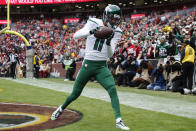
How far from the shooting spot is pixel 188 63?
10398 mm

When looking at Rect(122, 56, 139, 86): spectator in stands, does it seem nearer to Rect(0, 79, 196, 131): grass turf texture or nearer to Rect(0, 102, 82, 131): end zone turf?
Rect(0, 79, 196, 131): grass turf texture

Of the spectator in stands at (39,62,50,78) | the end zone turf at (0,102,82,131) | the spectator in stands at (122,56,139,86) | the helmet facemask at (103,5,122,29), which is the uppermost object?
the helmet facemask at (103,5,122,29)

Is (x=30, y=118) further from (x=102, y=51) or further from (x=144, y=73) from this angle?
(x=144, y=73)

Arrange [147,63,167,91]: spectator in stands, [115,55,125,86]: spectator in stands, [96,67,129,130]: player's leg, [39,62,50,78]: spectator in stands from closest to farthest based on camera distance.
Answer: [96,67,129,130]: player's leg, [147,63,167,91]: spectator in stands, [115,55,125,86]: spectator in stands, [39,62,50,78]: spectator in stands

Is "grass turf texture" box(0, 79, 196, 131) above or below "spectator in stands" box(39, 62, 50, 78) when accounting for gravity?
above

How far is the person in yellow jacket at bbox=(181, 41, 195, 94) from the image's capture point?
1038 centimetres

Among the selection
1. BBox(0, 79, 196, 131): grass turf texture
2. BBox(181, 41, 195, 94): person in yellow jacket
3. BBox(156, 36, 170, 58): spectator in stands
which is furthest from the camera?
BBox(156, 36, 170, 58): spectator in stands

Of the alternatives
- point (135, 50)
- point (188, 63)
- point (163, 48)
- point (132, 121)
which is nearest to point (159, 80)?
point (163, 48)

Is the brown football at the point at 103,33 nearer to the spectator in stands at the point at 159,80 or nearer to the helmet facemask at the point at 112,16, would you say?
the helmet facemask at the point at 112,16

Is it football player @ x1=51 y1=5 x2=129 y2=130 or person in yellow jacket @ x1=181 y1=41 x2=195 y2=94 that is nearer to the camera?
football player @ x1=51 y1=5 x2=129 y2=130

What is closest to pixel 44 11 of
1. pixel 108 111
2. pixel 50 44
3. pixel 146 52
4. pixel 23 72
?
pixel 50 44

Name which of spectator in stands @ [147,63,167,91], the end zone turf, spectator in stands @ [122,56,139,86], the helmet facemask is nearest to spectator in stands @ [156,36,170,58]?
spectator in stands @ [147,63,167,91]

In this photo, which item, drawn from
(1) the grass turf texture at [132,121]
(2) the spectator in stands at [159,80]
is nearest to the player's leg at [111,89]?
(1) the grass turf texture at [132,121]

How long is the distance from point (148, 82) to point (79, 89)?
26.7ft
